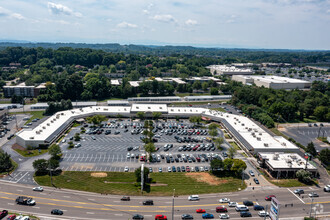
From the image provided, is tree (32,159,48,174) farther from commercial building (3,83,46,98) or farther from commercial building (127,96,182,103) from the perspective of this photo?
commercial building (3,83,46,98)

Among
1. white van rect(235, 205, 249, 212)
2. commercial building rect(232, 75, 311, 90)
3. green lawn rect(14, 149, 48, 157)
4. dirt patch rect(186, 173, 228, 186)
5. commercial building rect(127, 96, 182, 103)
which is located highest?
commercial building rect(232, 75, 311, 90)

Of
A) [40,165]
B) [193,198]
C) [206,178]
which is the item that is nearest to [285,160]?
[206,178]

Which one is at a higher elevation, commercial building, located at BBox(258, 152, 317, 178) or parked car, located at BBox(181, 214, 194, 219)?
commercial building, located at BBox(258, 152, 317, 178)

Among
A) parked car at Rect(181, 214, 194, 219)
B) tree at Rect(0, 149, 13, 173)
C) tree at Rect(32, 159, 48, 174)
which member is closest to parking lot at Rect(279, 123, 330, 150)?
parked car at Rect(181, 214, 194, 219)

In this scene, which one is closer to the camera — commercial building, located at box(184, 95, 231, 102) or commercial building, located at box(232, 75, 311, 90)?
commercial building, located at box(184, 95, 231, 102)

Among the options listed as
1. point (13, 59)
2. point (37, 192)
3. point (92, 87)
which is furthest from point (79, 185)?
point (13, 59)

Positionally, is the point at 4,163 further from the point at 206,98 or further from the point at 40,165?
the point at 206,98

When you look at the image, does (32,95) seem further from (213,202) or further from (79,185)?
(213,202)
